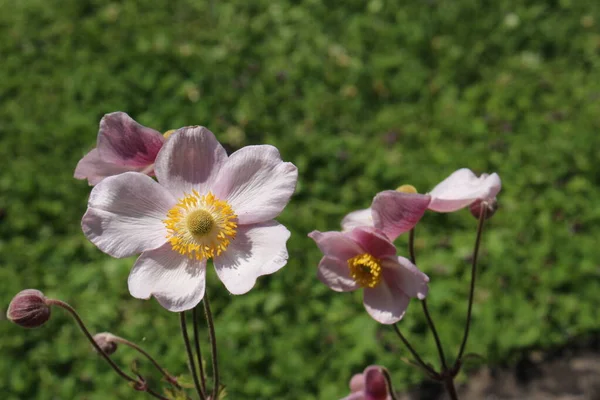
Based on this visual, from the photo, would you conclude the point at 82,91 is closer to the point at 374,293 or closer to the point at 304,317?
the point at 304,317

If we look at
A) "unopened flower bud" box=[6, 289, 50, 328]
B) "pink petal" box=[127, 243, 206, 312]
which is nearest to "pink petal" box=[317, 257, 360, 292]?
"pink petal" box=[127, 243, 206, 312]

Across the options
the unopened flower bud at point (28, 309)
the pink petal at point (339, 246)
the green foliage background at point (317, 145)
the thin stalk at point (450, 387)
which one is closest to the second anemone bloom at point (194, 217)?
the pink petal at point (339, 246)

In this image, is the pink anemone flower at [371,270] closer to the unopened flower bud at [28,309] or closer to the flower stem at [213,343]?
the flower stem at [213,343]

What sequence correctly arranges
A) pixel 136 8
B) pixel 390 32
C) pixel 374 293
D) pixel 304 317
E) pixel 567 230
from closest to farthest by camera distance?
1. pixel 374 293
2. pixel 304 317
3. pixel 567 230
4. pixel 390 32
5. pixel 136 8

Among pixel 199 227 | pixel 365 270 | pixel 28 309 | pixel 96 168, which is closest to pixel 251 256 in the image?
pixel 199 227

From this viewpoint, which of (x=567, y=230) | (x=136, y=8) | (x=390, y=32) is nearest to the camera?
(x=567, y=230)

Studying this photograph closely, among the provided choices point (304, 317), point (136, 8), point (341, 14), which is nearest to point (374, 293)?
point (304, 317)
